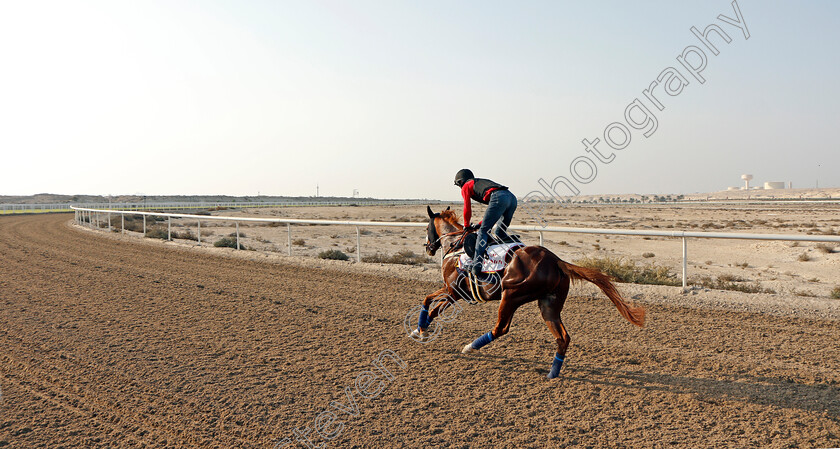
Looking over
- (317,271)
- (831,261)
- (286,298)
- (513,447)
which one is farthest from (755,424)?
(831,261)

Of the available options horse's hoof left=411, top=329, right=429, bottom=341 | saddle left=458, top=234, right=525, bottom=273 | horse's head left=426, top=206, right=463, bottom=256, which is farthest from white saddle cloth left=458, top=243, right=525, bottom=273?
horse's hoof left=411, top=329, right=429, bottom=341

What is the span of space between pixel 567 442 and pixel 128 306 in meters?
6.85

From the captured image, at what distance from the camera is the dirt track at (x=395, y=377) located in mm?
3633

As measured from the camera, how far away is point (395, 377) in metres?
4.78

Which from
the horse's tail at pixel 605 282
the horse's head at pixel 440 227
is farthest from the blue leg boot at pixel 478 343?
the horse's head at pixel 440 227

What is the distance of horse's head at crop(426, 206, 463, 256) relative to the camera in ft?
19.4

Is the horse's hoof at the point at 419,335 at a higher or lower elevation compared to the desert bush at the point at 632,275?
lower

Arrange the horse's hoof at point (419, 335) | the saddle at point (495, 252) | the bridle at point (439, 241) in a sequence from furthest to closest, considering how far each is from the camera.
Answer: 1. the horse's hoof at point (419, 335)
2. the bridle at point (439, 241)
3. the saddle at point (495, 252)

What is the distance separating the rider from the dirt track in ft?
3.88

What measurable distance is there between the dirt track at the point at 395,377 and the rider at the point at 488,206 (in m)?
1.18

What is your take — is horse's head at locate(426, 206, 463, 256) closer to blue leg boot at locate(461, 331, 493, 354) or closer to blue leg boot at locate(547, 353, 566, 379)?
blue leg boot at locate(461, 331, 493, 354)

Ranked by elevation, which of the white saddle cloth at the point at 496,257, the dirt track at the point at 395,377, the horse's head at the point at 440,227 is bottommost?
the dirt track at the point at 395,377

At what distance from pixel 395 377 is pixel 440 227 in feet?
6.30

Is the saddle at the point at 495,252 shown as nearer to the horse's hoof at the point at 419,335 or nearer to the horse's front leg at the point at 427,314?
the horse's front leg at the point at 427,314
